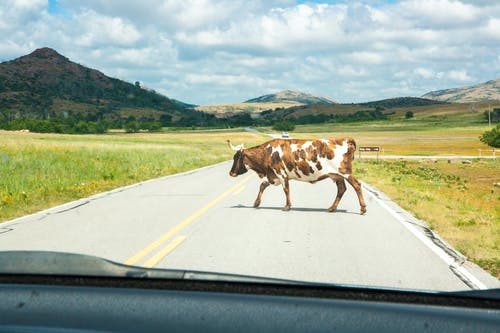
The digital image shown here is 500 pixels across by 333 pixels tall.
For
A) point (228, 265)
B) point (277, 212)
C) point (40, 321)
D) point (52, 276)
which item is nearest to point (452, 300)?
point (40, 321)

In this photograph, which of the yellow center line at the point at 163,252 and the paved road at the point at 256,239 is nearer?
the paved road at the point at 256,239

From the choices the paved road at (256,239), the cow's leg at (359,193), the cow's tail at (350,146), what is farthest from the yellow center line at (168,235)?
the cow's tail at (350,146)

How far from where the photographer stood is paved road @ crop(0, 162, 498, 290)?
6.82 m

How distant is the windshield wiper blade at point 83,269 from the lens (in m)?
2.71

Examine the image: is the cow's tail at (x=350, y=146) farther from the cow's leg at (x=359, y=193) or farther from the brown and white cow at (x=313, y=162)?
the cow's leg at (x=359, y=193)

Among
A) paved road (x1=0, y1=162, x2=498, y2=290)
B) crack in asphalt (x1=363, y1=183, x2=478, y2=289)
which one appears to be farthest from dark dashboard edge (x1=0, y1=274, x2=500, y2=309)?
crack in asphalt (x1=363, y1=183, x2=478, y2=289)

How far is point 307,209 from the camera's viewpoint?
13.3 metres

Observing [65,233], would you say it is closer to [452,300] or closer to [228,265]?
[228,265]

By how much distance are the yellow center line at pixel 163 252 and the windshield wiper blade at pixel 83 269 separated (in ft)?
13.2

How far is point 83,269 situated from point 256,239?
247 inches

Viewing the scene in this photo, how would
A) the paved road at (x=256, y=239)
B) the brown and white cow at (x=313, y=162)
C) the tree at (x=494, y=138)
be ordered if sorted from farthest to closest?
the tree at (x=494, y=138)
the brown and white cow at (x=313, y=162)
the paved road at (x=256, y=239)

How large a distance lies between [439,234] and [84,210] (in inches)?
302

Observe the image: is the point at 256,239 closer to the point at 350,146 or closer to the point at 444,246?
the point at 444,246

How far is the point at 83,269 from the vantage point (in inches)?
112
